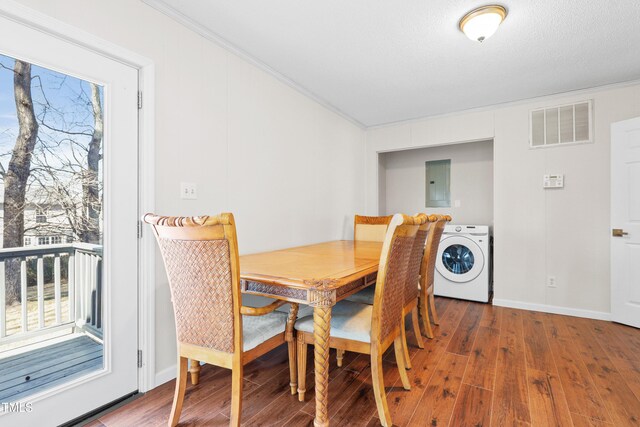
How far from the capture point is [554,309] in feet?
10.4

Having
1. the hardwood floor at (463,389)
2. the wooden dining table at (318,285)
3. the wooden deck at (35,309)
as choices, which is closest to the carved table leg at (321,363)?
the wooden dining table at (318,285)

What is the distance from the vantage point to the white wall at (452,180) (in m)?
4.11

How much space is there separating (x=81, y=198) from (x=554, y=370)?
311cm

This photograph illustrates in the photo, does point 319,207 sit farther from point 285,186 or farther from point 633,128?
point 633,128

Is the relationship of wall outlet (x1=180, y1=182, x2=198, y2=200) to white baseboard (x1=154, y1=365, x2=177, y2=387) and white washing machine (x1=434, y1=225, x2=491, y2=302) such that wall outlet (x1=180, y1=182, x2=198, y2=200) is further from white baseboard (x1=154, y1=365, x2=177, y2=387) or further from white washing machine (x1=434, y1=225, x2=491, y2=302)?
white washing machine (x1=434, y1=225, x2=491, y2=302)

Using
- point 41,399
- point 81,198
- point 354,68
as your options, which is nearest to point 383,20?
point 354,68

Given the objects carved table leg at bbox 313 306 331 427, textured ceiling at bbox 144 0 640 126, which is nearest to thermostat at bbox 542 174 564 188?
textured ceiling at bbox 144 0 640 126

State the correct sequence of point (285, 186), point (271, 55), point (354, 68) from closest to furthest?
point (271, 55), point (354, 68), point (285, 186)

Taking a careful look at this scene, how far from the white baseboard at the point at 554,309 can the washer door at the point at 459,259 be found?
1.36ft

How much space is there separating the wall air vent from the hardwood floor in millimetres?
1949

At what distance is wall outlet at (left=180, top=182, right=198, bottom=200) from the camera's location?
1.90 metres

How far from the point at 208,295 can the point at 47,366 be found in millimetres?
951

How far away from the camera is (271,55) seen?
2393 mm

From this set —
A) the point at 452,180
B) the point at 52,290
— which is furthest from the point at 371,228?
the point at 52,290
